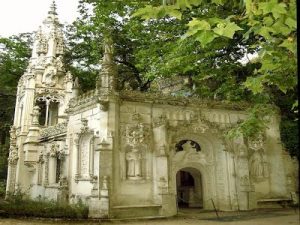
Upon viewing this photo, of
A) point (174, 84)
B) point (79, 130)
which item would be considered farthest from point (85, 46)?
point (79, 130)

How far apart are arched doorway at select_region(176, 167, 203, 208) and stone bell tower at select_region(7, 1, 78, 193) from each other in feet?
30.4

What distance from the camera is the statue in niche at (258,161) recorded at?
18156mm

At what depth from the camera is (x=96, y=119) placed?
16.0 metres

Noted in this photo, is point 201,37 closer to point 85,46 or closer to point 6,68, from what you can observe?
point 85,46

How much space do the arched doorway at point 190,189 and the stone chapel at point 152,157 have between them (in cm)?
8

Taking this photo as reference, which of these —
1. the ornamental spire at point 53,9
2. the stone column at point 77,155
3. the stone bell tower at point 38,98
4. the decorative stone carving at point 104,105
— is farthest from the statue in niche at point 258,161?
the ornamental spire at point 53,9

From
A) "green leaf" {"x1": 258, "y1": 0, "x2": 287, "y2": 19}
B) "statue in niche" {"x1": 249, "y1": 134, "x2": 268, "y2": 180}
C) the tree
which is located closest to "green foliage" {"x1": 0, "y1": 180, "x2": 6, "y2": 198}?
"statue in niche" {"x1": 249, "y1": 134, "x2": 268, "y2": 180}

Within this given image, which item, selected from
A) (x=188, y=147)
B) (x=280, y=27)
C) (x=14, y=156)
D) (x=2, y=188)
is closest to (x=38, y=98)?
(x=14, y=156)

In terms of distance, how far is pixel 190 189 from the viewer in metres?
21.6

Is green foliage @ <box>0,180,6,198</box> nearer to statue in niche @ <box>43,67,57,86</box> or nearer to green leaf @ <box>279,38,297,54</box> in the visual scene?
statue in niche @ <box>43,67,57,86</box>

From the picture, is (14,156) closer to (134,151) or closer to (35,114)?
(35,114)

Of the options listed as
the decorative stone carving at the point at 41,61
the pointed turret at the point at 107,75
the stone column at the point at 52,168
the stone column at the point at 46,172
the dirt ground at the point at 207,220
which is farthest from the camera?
the decorative stone carving at the point at 41,61

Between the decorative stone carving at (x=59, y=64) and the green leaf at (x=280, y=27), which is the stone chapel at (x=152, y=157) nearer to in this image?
the decorative stone carving at (x=59, y=64)

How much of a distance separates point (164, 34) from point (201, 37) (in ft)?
51.9
